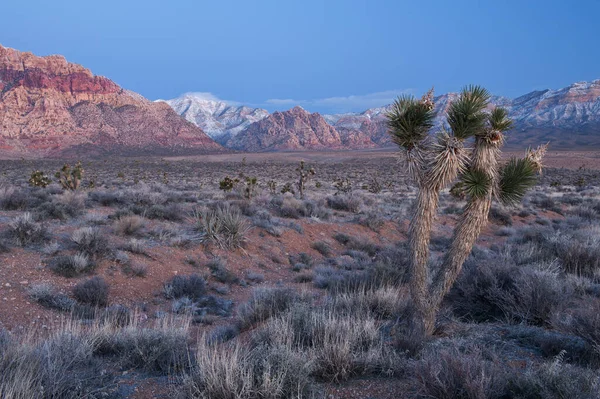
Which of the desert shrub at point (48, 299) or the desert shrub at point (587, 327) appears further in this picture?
the desert shrub at point (48, 299)

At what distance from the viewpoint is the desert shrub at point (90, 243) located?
33.2 feet

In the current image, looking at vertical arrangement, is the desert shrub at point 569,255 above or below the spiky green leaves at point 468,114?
below

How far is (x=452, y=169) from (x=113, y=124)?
130138mm

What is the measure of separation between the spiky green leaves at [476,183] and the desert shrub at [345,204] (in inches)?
573

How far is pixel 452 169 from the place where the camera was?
240 inches

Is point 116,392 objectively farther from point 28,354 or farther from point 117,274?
point 117,274

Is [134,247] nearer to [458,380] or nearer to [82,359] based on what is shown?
[82,359]

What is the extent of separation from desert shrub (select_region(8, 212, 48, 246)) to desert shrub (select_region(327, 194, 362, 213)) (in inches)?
525

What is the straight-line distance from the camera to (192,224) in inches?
576

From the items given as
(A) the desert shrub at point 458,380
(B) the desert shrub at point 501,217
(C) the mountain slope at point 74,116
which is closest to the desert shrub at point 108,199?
(A) the desert shrub at point 458,380

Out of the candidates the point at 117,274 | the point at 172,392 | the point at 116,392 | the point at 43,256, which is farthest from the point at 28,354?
the point at 43,256

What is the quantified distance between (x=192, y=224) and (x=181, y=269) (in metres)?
3.75

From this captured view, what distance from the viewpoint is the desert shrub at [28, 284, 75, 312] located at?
777 cm

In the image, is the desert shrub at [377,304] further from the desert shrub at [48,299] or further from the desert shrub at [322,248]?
the desert shrub at [322,248]
